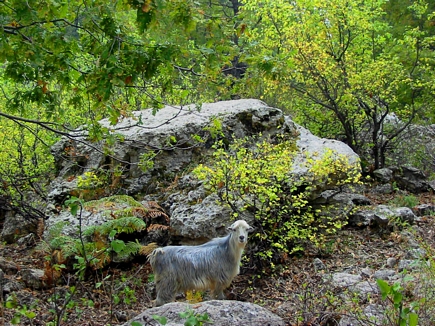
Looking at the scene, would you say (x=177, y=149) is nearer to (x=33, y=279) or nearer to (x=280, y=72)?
(x=33, y=279)

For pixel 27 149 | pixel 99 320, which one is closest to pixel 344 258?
pixel 99 320

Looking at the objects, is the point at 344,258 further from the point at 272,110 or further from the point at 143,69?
the point at 143,69

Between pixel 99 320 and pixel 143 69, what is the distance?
370cm

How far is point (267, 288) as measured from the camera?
785cm

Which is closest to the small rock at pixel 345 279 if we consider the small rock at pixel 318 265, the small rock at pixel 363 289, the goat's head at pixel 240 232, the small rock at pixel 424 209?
the small rock at pixel 363 289

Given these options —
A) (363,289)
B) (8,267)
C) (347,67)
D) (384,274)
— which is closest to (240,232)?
(363,289)

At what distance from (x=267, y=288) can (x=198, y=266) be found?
1.37m

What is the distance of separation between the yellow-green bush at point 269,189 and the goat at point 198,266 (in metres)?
0.76

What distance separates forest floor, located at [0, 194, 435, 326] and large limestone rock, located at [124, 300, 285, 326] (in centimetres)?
52

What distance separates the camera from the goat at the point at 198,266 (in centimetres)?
710

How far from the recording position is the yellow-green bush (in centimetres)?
800

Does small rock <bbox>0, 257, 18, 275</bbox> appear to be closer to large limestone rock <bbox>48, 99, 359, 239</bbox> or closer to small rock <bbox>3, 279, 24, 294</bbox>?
small rock <bbox>3, 279, 24, 294</bbox>

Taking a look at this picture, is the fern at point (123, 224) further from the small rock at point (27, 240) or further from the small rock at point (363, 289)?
the small rock at point (27, 240)

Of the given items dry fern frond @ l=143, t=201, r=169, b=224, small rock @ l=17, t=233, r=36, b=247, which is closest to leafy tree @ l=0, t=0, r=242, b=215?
dry fern frond @ l=143, t=201, r=169, b=224
